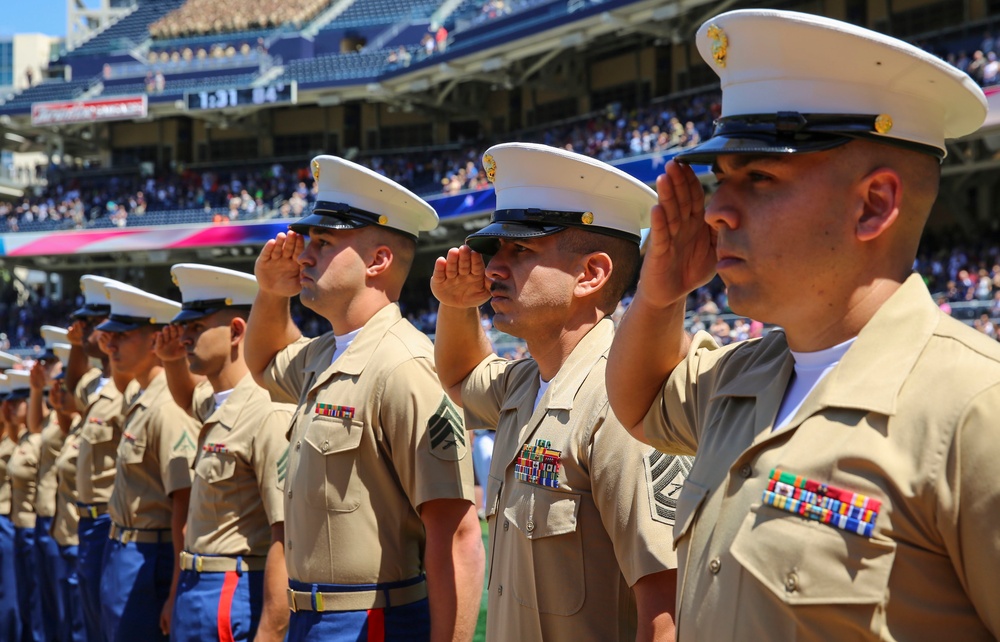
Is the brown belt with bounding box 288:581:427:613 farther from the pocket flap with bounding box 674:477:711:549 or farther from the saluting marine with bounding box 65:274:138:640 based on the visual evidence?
the saluting marine with bounding box 65:274:138:640

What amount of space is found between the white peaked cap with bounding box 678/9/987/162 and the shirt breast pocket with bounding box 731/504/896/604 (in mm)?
626

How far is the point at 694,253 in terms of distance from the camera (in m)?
2.21

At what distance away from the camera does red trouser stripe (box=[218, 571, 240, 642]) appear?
454 cm

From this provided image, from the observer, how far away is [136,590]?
18.0ft

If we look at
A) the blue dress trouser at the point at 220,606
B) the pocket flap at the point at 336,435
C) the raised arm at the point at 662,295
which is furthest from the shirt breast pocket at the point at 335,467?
the raised arm at the point at 662,295

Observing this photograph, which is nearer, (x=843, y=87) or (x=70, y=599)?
(x=843, y=87)

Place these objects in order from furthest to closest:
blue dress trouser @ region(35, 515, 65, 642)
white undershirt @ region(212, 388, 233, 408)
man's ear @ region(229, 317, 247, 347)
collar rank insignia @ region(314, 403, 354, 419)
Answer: blue dress trouser @ region(35, 515, 65, 642), man's ear @ region(229, 317, 247, 347), white undershirt @ region(212, 388, 233, 408), collar rank insignia @ region(314, 403, 354, 419)

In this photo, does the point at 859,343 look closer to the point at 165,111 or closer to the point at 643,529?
the point at 643,529

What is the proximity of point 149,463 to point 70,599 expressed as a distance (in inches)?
124

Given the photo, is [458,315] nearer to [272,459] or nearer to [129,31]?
[272,459]

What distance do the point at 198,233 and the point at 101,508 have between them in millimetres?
23947

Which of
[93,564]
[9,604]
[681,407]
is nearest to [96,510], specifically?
[93,564]

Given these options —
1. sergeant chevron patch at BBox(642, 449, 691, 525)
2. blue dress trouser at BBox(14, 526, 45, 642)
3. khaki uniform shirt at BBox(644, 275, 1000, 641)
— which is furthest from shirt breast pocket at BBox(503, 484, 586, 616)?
blue dress trouser at BBox(14, 526, 45, 642)

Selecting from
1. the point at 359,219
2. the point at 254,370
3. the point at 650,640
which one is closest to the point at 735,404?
the point at 650,640
